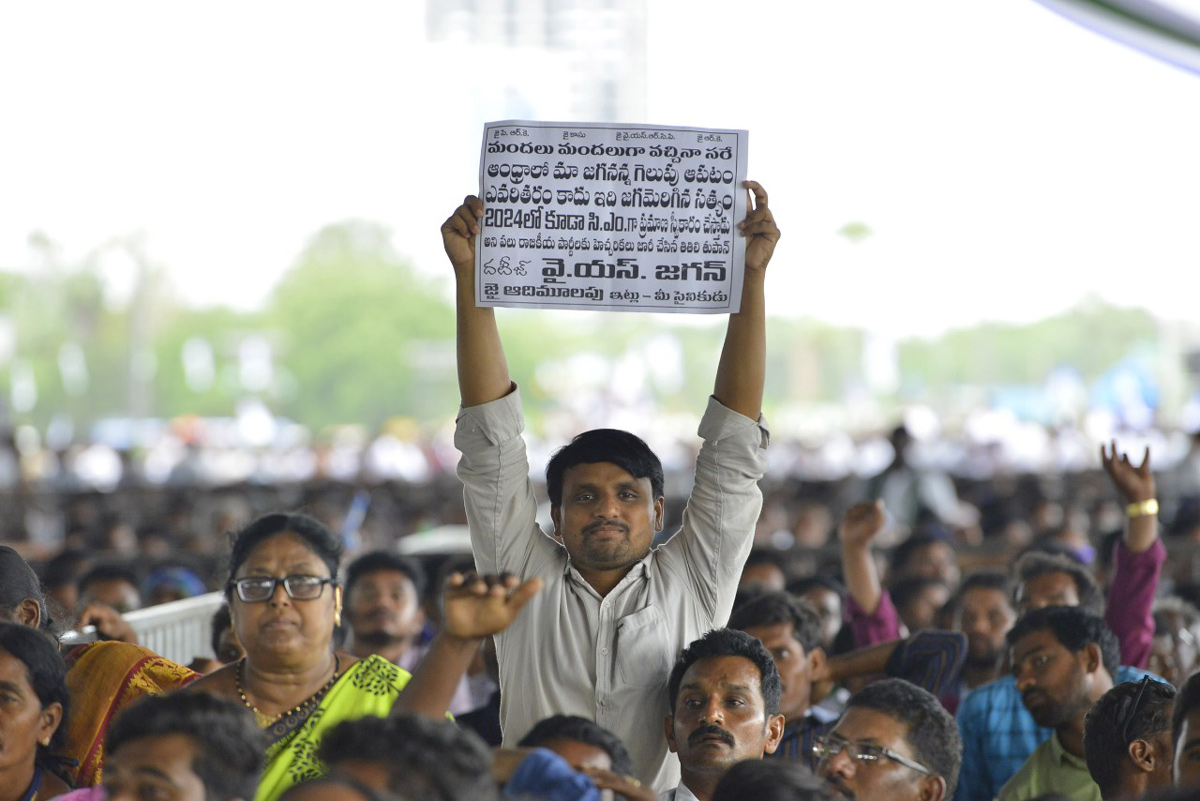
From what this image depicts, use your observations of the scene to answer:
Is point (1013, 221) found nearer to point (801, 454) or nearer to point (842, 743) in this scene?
point (801, 454)

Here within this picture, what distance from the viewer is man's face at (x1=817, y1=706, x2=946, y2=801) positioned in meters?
3.25

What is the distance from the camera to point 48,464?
27.8 m

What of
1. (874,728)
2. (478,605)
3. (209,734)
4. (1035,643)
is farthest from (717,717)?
(1035,643)

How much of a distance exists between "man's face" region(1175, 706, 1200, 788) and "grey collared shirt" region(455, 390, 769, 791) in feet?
3.39

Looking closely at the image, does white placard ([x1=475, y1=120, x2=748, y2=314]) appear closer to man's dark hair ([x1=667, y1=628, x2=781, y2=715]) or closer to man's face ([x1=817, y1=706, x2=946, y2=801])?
man's dark hair ([x1=667, y1=628, x2=781, y2=715])

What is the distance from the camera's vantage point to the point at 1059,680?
4.11 metres

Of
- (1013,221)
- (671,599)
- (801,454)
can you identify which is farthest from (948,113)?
(671,599)

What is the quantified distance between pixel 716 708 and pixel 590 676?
0.31m

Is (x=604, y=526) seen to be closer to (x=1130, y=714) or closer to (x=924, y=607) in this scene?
(x=1130, y=714)

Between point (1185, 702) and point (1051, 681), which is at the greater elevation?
point (1185, 702)

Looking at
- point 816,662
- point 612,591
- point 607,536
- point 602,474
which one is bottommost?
point 816,662

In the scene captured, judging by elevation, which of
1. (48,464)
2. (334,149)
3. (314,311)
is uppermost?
(334,149)

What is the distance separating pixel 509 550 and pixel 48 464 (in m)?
26.2

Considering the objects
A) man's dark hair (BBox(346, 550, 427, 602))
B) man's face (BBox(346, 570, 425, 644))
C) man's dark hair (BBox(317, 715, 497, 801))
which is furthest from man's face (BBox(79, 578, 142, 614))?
man's dark hair (BBox(317, 715, 497, 801))
